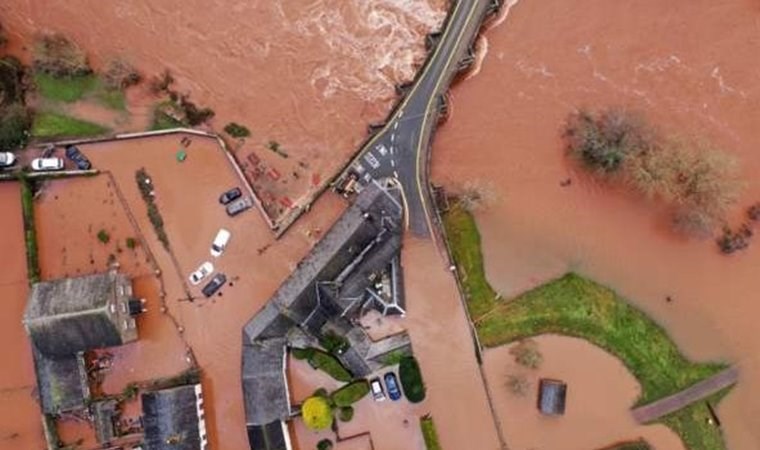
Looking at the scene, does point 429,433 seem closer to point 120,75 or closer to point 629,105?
point 629,105

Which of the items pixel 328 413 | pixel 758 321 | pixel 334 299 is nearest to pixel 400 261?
pixel 334 299

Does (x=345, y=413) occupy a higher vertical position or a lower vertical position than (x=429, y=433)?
higher

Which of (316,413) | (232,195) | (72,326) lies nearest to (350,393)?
(316,413)

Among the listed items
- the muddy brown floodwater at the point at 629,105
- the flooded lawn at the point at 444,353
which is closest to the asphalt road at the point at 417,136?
the muddy brown floodwater at the point at 629,105

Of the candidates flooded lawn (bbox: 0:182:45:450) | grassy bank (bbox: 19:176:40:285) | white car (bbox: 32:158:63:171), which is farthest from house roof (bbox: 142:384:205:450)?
white car (bbox: 32:158:63:171)

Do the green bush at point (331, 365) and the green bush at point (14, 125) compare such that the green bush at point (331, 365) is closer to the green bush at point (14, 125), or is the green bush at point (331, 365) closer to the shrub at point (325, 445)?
the shrub at point (325, 445)

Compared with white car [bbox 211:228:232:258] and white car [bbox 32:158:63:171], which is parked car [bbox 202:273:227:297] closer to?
white car [bbox 211:228:232:258]
